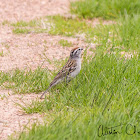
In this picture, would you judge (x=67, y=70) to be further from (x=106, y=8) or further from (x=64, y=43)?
(x=106, y=8)

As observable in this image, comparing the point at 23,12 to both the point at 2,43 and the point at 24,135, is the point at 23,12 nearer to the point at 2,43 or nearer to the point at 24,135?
the point at 2,43

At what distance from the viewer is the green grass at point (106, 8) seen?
1309 cm

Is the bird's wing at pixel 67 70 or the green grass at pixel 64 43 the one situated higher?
the green grass at pixel 64 43

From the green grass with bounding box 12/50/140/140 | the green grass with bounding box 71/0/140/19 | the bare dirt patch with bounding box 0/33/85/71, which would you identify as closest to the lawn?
the green grass with bounding box 12/50/140/140

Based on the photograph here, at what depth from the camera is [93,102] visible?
5973 millimetres

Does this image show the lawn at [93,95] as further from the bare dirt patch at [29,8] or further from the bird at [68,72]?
the bare dirt patch at [29,8]

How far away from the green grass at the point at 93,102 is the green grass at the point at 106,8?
5370 millimetres

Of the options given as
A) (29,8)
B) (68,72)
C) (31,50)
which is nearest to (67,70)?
(68,72)

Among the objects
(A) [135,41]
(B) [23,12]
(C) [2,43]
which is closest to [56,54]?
(C) [2,43]

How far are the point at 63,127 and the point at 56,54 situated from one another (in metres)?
4.86

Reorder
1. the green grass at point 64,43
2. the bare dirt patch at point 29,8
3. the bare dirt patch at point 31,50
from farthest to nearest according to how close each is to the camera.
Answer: the bare dirt patch at point 29,8
the green grass at point 64,43
the bare dirt patch at point 31,50

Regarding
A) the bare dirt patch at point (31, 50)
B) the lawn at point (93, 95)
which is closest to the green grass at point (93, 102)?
the lawn at point (93, 95)

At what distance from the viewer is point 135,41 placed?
9.78 m

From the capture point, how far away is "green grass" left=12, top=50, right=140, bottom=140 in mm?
4918
